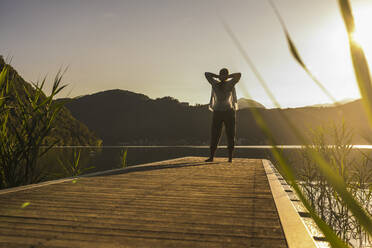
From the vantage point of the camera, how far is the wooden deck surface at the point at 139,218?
5.11 ft

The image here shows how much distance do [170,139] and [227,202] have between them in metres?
63.4

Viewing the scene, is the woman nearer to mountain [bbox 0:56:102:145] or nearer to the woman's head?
the woman's head

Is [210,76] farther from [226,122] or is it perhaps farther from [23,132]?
[23,132]

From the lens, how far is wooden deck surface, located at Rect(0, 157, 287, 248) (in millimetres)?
1558

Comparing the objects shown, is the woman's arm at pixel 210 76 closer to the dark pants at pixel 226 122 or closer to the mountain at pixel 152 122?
the dark pants at pixel 226 122

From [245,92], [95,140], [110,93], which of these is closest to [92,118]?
[110,93]

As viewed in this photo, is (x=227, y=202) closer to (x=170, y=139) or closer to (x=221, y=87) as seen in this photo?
(x=221, y=87)

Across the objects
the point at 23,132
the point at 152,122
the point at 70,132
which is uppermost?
the point at 152,122

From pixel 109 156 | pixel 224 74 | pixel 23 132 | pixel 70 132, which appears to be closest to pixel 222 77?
pixel 224 74

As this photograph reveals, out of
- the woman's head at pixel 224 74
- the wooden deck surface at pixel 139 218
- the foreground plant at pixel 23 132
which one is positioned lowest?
the wooden deck surface at pixel 139 218

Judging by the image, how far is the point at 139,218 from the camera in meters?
1.96

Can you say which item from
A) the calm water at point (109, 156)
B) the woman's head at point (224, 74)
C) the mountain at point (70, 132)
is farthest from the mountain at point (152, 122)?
the woman's head at point (224, 74)

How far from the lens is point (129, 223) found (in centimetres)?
186

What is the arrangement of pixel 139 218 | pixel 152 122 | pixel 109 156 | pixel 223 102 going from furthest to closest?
1. pixel 152 122
2. pixel 109 156
3. pixel 223 102
4. pixel 139 218
